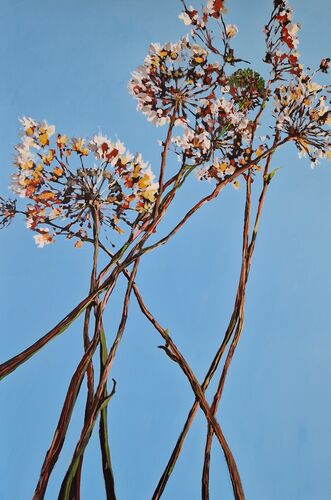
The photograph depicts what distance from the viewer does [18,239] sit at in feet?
2.90

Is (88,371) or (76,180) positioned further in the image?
(76,180)

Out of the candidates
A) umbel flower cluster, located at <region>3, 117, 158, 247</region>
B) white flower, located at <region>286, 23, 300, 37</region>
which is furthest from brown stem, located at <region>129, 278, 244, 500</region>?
white flower, located at <region>286, 23, 300, 37</region>

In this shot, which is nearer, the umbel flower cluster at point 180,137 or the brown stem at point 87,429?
the brown stem at point 87,429

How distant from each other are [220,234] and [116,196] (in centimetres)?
40

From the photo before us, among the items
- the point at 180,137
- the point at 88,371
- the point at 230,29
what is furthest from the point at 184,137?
the point at 88,371

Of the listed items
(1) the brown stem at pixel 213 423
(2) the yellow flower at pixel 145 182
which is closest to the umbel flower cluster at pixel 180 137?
(2) the yellow flower at pixel 145 182

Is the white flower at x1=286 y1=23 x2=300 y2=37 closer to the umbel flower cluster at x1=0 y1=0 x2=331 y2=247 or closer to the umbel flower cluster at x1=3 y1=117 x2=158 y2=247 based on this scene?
the umbel flower cluster at x1=0 y1=0 x2=331 y2=247

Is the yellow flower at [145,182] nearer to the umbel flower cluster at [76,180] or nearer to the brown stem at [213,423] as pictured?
the umbel flower cluster at [76,180]

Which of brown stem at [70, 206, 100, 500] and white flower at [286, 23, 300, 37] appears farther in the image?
white flower at [286, 23, 300, 37]

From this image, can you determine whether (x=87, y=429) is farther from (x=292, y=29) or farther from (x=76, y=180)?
(x=292, y=29)

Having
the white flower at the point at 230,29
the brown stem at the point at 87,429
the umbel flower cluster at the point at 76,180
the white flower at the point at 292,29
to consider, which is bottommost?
the brown stem at the point at 87,429

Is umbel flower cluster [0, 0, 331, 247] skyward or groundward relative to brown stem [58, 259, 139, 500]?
skyward

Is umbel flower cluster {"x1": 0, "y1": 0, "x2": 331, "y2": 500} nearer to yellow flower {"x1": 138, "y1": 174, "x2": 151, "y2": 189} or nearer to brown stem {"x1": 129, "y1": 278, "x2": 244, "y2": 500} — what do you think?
yellow flower {"x1": 138, "y1": 174, "x2": 151, "y2": 189}

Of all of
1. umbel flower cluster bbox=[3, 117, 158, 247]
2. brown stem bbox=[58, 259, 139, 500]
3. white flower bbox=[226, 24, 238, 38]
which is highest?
white flower bbox=[226, 24, 238, 38]
